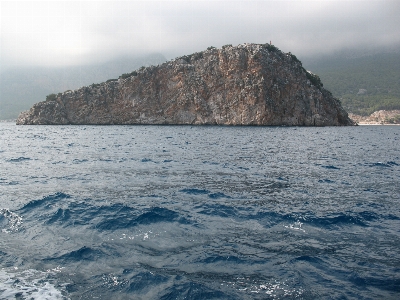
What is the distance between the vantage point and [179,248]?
7449 millimetres

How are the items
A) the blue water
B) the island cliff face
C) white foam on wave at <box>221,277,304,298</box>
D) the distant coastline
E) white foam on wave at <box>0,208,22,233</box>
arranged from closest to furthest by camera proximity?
white foam on wave at <box>221,277,304,298</box> < the blue water < white foam on wave at <box>0,208,22,233</box> < the island cliff face < the distant coastline

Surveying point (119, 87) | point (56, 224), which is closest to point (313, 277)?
point (56, 224)

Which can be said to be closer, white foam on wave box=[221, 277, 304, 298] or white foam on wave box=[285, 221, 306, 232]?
white foam on wave box=[221, 277, 304, 298]

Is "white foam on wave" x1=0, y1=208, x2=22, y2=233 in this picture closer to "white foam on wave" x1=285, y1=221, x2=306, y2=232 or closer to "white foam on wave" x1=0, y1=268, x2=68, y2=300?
"white foam on wave" x1=0, y1=268, x2=68, y2=300

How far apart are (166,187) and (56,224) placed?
5238 millimetres

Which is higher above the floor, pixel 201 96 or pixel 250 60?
pixel 250 60

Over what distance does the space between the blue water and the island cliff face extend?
81743mm

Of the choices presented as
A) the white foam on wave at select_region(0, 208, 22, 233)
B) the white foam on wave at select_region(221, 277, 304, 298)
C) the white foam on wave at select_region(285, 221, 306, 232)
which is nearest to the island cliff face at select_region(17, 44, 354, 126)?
the white foam on wave at select_region(285, 221, 306, 232)

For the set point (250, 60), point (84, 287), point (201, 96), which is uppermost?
point (250, 60)

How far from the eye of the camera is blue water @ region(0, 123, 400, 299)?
18.9ft

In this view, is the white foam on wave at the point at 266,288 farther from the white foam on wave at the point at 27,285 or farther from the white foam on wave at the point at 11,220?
the white foam on wave at the point at 11,220

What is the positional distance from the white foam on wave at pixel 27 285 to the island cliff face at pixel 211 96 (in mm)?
90497

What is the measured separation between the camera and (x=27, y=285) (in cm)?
582

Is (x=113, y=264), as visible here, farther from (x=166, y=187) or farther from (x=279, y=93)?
(x=279, y=93)
